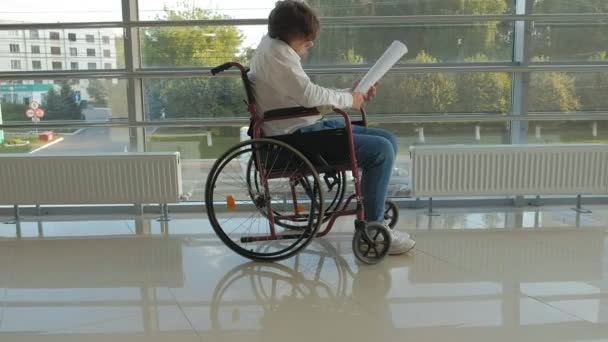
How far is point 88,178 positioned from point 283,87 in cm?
177

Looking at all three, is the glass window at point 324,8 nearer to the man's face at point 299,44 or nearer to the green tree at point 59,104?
the green tree at point 59,104

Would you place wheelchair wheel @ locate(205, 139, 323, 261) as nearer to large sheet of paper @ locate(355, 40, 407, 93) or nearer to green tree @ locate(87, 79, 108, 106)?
large sheet of paper @ locate(355, 40, 407, 93)

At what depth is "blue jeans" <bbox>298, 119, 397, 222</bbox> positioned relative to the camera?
97.3 inches

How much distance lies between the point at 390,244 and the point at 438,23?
1.91 metres

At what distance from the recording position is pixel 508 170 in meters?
3.55

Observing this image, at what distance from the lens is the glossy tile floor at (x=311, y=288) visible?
6.22 ft

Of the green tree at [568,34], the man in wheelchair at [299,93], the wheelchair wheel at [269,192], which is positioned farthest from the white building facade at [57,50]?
the green tree at [568,34]

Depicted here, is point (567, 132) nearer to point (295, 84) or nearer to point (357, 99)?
point (357, 99)

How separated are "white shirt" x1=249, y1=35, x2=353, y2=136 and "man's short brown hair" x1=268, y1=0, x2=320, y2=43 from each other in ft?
0.13

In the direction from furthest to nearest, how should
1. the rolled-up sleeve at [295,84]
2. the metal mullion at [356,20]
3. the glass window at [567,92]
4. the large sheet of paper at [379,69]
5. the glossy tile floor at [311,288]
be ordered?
the glass window at [567,92] → the metal mullion at [356,20] → the large sheet of paper at [379,69] → the rolled-up sleeve at [295,84] → the glossy tile floor at [311,288]

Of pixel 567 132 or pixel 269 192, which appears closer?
pixel 269 192

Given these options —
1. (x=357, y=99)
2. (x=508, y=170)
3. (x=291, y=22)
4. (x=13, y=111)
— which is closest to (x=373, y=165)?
(x=357, y=99)

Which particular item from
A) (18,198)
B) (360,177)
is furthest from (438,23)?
(18,198)

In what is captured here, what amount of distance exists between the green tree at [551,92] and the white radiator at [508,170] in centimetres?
46
